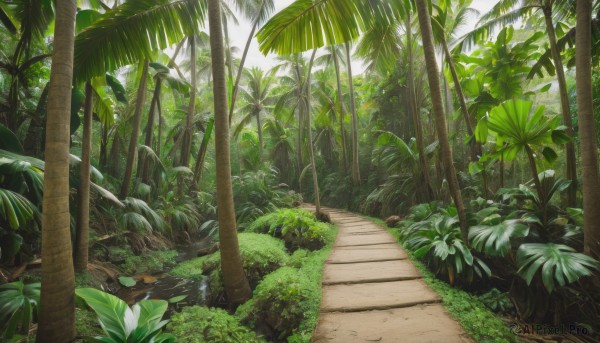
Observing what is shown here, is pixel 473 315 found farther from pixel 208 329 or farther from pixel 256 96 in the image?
pixel 256 96

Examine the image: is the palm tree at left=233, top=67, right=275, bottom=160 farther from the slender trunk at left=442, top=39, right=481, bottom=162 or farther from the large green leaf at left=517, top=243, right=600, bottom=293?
the large green leaf at left=517, top=243, right=600, bottom=293

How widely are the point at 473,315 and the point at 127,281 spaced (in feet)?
18.1

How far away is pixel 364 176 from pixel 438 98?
10.3 meters

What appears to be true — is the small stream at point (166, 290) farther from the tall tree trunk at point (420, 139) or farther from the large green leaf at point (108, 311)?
the tall tree trunk at point (420, 139)

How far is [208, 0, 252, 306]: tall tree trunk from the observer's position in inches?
136

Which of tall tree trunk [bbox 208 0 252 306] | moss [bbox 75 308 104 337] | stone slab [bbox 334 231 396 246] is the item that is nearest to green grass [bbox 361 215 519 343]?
stone slab [bbox 334 231 396 246]

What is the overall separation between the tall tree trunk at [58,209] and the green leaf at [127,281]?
123 inches

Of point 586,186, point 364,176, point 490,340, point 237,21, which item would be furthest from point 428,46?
point 237,21

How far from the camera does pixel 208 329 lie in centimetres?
280

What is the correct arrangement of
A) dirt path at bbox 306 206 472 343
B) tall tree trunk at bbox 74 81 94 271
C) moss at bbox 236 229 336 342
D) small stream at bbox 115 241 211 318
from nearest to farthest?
dirt path at bbox 306 206 472 343
moss at bbox 236 229 336 342
tall tree trunk at bbox 74 81 94 271
small stream at bbox 115 241 211 318

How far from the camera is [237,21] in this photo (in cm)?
1345

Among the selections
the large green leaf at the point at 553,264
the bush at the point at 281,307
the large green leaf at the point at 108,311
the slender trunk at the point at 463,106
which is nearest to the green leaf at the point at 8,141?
the large green leaf at the point at 108,311

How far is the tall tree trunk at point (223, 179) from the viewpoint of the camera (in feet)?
11.3

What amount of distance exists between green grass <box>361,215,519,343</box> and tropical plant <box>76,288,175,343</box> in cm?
270
